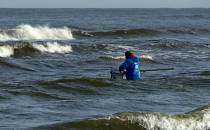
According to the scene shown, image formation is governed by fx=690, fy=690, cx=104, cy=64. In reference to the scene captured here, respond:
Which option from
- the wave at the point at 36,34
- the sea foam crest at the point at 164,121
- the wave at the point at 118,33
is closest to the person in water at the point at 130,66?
the sea foam crest at the point at 164,121

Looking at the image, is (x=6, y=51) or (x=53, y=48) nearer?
(x=6, y=51)

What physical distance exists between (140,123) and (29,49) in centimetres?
2296

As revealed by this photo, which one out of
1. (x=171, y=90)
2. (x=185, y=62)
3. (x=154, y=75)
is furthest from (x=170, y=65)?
(x=171, y=90)

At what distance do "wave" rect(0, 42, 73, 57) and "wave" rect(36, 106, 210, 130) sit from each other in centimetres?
2073

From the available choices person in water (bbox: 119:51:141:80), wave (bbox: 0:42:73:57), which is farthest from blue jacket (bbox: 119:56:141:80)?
wave (bbox: 0:42:73:57)

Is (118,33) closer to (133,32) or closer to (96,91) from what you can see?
(133,32)

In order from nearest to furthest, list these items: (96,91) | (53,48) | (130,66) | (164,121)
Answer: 1. (164,121)
2. (96,91)
3. (130,66)
4. (53,48)

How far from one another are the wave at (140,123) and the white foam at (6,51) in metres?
20.8

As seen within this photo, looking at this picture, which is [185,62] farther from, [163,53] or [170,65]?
[163,53]

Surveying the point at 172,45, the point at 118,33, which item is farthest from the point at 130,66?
the point at 118,33

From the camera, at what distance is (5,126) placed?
563 inches

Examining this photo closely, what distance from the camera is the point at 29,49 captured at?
3716cm

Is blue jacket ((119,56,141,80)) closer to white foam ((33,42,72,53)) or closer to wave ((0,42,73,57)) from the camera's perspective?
wave ((0,42,73,57))

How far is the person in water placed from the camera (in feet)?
70.0
